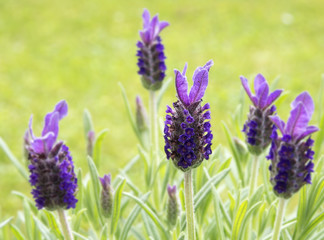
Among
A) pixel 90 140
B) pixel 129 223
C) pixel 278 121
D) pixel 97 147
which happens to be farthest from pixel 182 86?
pixel 90 140

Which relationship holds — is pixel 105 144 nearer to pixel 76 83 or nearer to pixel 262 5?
pixel 76 83

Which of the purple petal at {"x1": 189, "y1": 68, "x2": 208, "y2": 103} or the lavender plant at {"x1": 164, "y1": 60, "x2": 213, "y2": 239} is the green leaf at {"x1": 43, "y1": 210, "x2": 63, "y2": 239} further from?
the purple petal at {"x1": 189, "y1": 68, "x2": 208, "y2": 103}

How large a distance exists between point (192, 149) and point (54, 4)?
24.6ft

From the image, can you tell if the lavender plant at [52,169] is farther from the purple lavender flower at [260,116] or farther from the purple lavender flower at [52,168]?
the purple lavender flower at [260,116]

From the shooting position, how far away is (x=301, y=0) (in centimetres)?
813

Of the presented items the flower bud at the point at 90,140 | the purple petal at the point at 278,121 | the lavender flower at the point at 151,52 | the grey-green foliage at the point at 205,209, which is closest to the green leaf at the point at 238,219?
the grey-green foliage at the point at 205,209

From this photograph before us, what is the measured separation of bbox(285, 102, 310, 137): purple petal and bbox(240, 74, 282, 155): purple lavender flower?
0.75ft

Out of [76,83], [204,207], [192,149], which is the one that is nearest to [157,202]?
[204,207]

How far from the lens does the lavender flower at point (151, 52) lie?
85.0 inches

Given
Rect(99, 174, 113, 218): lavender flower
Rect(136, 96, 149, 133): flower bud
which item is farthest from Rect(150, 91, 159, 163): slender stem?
Rect(99, 174, 113, 218): lavender flower

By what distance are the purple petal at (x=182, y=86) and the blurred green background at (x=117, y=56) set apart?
2979 mm

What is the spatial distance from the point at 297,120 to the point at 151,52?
1.08 meters

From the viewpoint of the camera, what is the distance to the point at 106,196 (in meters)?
1.83

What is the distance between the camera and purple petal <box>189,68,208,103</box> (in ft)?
4.06
